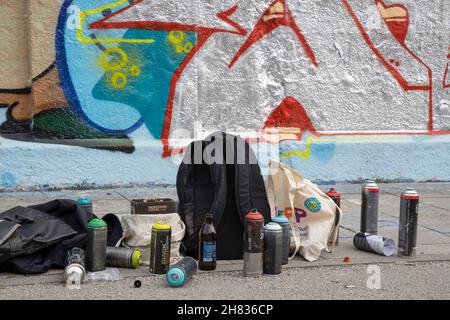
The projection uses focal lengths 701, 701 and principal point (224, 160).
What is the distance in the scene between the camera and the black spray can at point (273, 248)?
5.21 metres

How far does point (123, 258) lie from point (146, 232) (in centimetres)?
27

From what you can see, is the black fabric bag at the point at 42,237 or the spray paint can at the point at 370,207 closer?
the black fabric bag at the point at 42,237

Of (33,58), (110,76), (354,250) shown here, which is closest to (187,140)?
(110,76)

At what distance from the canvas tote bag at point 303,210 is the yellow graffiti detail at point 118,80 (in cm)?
339

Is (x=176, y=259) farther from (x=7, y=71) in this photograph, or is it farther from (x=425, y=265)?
(x=7, y=71)

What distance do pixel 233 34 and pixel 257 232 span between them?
438cm

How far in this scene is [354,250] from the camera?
6.15 meters

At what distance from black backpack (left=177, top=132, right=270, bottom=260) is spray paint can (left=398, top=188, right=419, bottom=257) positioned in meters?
1.18

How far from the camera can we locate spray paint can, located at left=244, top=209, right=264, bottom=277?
205 inches

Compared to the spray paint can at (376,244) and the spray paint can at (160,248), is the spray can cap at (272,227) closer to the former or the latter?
the spray paint can at (160,248)

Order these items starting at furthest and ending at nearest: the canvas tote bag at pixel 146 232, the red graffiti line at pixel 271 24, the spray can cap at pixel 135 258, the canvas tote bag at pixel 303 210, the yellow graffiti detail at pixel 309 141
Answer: the yellow graffiti detail at pixel 309 141 < the red graffiti line at pixel 271 24 < the canvas tote bag at pixel 303 210 < the canvas tote bag at pixel 146 232 < the spray can cap at pixel 135 258

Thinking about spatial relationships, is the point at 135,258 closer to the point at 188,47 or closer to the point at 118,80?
the point at 118,80

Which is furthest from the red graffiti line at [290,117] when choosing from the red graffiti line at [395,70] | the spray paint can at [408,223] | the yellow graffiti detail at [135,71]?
the spray paint can at [408,223]

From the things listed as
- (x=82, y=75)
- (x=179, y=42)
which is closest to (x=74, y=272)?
(x=82, y=75)
